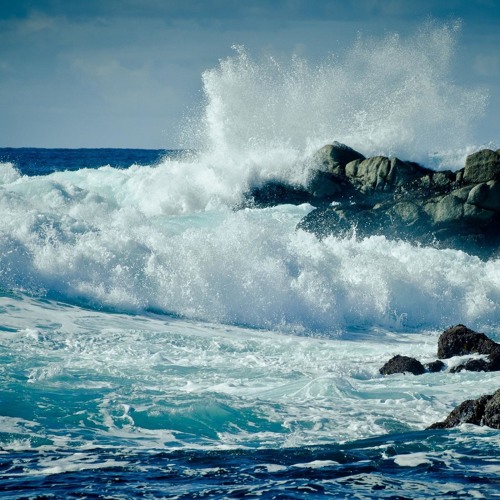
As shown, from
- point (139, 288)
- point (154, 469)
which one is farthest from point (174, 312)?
point (154, 469)

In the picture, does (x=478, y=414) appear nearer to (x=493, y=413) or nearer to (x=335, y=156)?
(x=493, y=413)

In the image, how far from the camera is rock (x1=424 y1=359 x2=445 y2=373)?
10.3m

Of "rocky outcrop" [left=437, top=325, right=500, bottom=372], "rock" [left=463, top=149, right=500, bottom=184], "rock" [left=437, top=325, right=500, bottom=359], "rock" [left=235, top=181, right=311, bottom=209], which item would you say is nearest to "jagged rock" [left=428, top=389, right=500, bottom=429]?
"rocky outcrop" [left=437, top=325, right=500, bottom=372]

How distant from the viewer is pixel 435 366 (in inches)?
408

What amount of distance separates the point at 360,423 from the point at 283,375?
242 cm

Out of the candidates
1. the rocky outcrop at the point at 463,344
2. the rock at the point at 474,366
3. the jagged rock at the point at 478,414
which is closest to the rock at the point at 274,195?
the rocky outcrop at the point at 463,344

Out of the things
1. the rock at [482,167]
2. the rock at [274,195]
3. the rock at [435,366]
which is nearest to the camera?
the rock at [435,366]

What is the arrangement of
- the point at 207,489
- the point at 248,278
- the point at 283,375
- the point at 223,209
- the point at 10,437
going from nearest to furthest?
the point at 207,489
the point at 10,437
the point at 283,375
the point at 248,278
the point at 223,209

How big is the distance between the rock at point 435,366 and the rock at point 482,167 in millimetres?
10232

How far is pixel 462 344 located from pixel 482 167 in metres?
9.89

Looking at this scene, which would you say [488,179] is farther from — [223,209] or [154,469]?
[154,469]

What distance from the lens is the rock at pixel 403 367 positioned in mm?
10203

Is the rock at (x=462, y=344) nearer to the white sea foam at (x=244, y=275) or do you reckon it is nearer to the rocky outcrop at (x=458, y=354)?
the rocky outcrop at (x=458, y=354)

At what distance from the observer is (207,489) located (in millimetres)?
5301
